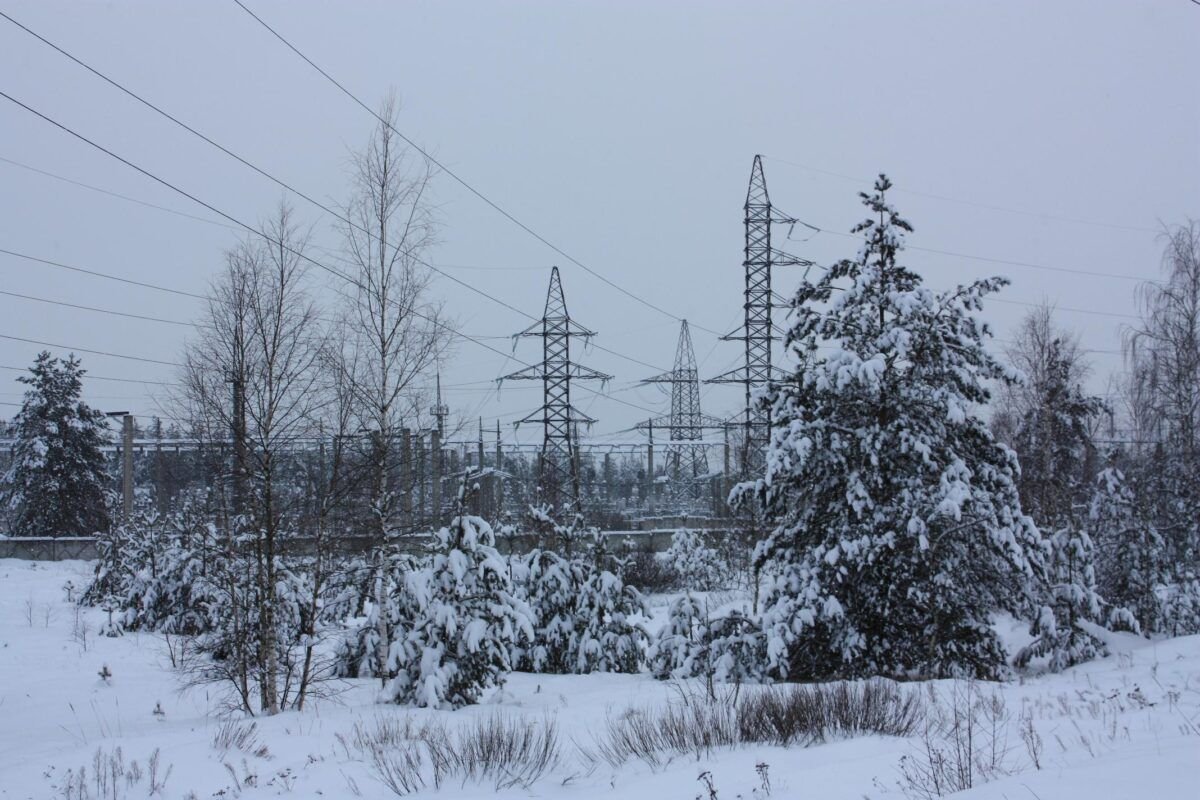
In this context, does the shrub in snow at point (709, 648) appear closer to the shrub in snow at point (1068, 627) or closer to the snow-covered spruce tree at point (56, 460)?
the shrub in snow at point (1068, 627)

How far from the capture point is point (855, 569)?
14.0m

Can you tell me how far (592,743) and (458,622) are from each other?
152 inches

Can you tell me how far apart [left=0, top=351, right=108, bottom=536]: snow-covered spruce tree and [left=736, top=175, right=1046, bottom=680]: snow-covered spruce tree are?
113 ft

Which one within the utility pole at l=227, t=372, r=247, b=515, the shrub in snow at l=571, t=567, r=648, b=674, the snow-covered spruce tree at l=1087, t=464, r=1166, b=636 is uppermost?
the utility pole at l=227, t=372, r=247, b=515

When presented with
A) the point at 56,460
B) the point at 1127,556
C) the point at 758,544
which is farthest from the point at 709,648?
the point at 56,460

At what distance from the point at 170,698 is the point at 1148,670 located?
15.2 meters

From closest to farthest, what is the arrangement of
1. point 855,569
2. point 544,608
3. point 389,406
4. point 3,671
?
point 855,569, point 389,406, point 3,671, point 544,608

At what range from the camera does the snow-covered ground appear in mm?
6246

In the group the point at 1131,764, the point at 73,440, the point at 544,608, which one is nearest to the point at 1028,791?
the point at 1131,764

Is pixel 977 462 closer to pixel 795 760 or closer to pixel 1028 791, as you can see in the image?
pixel 795 760

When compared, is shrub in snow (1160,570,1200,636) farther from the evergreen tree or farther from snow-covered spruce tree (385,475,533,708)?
snow-covered spruce tree (385,475,533,708)

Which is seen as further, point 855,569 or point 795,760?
point 855,569

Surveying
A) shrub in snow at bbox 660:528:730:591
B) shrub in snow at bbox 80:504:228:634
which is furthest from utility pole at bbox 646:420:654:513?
shrub in snow at bbox 80:504:228:634

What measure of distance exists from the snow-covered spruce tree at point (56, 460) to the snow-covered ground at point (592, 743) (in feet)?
82.5
